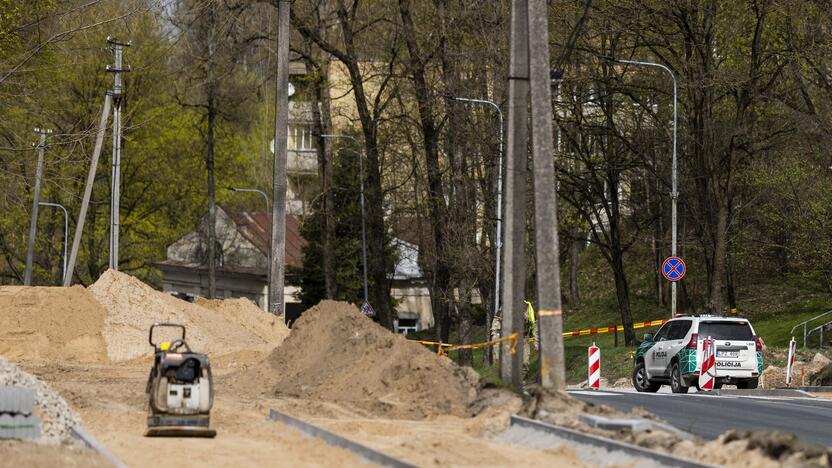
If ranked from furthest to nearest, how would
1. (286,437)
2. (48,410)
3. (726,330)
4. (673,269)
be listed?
(673,269)
(726,330)
(286,437)
(48,410)

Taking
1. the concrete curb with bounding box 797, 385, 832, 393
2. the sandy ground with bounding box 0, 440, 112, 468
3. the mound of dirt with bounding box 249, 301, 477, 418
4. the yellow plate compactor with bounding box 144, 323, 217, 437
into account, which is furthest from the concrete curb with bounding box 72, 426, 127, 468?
the concrete curb with bounding box 797, 385, 832, 393

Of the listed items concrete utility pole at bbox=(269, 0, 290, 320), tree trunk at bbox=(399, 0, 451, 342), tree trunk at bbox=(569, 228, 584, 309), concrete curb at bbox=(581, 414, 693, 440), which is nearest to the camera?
concrete curb at bbox=(581, 414, 693, 440)

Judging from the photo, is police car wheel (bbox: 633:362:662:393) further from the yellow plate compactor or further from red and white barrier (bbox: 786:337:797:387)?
the yellow plate compactor

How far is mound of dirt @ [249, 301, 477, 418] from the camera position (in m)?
18.7

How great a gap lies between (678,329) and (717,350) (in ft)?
3.58

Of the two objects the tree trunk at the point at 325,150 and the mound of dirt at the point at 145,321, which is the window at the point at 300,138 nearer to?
the tree trunk at the point at 325,150

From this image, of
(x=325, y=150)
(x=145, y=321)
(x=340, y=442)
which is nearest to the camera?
(x=340, y=442)

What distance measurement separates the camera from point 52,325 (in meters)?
33.6

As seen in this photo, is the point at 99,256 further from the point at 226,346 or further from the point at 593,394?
the point at 593,394

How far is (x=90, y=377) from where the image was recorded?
2592 centimetres

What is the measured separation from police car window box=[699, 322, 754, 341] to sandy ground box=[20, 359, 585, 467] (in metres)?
11.6

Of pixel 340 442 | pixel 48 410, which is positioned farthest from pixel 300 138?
pixel 340 442

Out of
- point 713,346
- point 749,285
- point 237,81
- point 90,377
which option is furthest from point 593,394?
point 237,81

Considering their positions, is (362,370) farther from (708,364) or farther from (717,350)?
(717,350)
